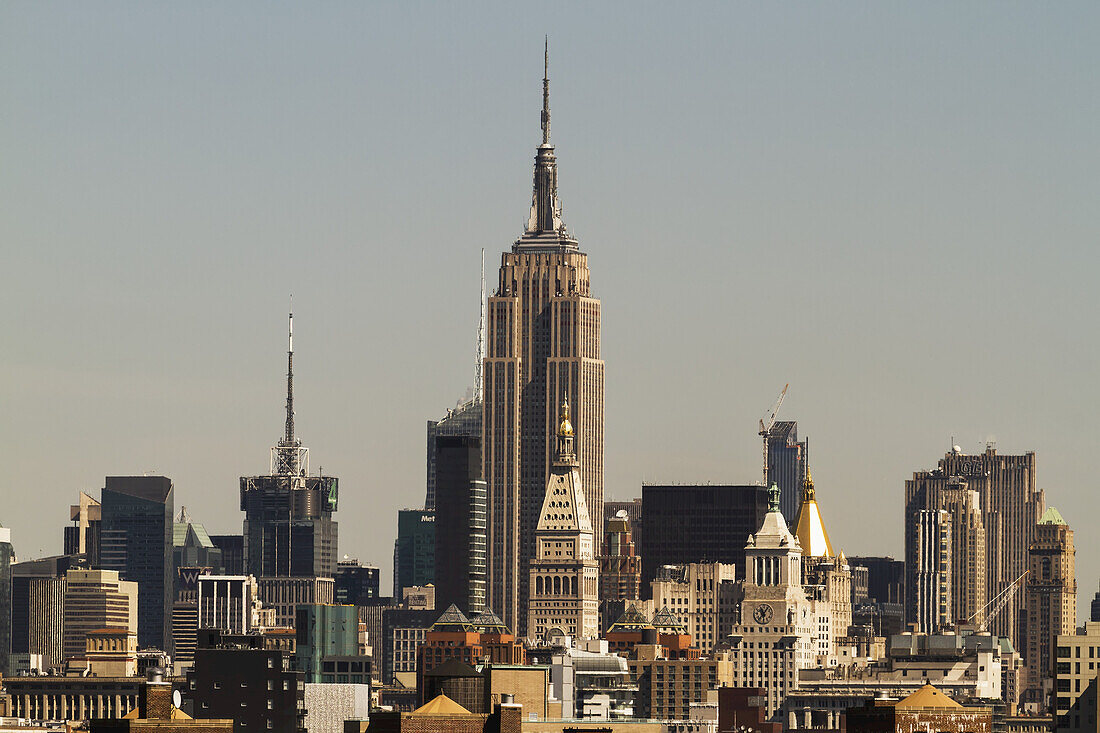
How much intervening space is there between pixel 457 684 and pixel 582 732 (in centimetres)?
737

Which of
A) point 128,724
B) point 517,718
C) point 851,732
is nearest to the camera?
point 128,724

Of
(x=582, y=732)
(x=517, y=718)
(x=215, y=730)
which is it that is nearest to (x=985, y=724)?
(x=582, y=732)

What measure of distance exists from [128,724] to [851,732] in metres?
46.7

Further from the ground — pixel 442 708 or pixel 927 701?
pixel 927 701

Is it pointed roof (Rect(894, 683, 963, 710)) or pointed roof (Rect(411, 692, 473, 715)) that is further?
pointed roof (Rect(894, 683, 963, 710))

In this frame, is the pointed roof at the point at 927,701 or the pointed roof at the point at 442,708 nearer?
the pointed roof at the point at 442,708

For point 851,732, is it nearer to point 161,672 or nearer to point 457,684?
point 457,684

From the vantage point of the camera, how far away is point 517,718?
158875mm

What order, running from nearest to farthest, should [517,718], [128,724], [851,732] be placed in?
[128,724], [517,718], [851,732]

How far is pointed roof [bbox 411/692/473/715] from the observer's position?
15869cm

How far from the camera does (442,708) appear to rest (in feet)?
527

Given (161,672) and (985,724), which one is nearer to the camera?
(161,672)

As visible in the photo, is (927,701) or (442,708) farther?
(927,701)

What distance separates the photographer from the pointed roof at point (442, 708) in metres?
159
